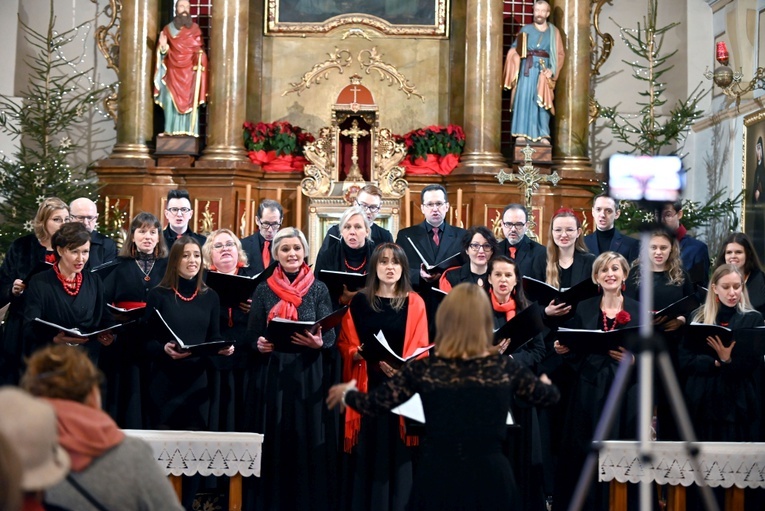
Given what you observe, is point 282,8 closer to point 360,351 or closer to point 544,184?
point 544,184

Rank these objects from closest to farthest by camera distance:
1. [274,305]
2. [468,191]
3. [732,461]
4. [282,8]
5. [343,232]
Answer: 1. [732,461]
2. [274,305]
3. [343,232]
4. [468,191]
5. [282,8]

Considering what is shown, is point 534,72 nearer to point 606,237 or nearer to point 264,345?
point 606,237

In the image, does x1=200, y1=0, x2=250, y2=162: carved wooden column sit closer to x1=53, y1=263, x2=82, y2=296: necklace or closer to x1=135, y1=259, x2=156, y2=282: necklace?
x1=135, y1=259, x2=156, y2=282: necklace

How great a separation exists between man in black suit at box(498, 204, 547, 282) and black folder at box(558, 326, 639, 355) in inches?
44.3

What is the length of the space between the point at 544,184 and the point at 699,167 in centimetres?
177

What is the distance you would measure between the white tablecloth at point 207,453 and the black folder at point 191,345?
1.52 ft

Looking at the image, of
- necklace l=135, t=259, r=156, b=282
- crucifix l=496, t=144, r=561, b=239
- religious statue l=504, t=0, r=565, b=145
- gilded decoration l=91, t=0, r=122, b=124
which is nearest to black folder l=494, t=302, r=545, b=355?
necklace l=135, t=259, r=156, b=282

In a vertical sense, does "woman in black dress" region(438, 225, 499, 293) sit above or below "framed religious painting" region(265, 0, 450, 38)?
below

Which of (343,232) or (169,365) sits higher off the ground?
(343,232)

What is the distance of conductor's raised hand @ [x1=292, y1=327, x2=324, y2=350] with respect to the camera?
5445 millimetres

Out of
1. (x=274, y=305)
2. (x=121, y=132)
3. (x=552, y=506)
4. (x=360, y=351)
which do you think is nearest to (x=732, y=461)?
(x=552, y=506)

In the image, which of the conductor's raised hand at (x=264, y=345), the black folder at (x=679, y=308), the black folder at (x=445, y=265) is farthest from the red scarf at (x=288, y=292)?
the black folder at (x=679, y=308)

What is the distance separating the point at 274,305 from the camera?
578 centimetres

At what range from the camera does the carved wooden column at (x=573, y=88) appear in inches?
445
